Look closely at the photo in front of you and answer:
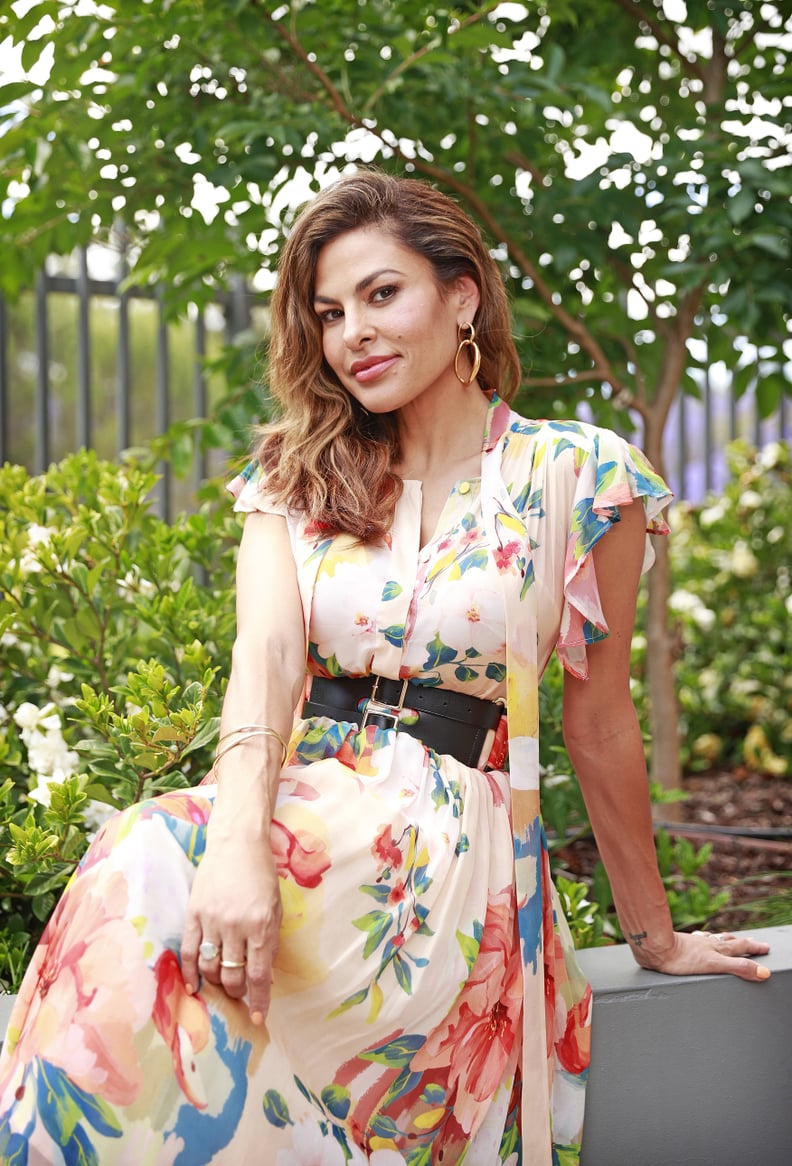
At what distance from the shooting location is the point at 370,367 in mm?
2061

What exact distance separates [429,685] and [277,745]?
0.29 m

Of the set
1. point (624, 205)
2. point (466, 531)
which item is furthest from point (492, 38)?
point (466, 531)

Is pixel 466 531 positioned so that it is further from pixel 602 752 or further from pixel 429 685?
pixel 602 752

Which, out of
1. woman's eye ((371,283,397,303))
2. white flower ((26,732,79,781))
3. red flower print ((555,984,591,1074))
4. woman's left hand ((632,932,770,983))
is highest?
woman's eye ((371,283,397,303))

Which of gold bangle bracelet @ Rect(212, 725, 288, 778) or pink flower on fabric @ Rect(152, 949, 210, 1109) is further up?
gold bangle bracelet @ Rect(212, 725, 288, 778)

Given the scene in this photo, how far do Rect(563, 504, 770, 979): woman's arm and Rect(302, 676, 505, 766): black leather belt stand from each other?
0.52 feet

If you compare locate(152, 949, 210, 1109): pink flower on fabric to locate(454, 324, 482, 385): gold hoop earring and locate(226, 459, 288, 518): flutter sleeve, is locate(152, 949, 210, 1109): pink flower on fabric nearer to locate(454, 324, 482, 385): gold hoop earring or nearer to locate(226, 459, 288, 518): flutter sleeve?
locate(226, 459, 288, 518): flutter sleeve

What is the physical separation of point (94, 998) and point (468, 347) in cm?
125

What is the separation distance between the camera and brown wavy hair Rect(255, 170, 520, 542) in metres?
2.05

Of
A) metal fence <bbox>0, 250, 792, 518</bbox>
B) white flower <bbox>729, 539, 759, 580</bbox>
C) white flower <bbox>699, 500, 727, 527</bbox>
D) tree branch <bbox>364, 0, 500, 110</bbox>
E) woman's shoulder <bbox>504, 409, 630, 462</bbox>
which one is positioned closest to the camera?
woman's shoulder <bbox>504, 409, 630, 462</bbox>

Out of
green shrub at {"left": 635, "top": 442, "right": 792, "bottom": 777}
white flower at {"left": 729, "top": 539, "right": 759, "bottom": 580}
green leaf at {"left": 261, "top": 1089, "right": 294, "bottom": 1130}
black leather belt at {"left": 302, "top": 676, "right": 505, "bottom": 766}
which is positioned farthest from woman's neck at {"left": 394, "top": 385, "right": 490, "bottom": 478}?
white flower at {"left": 729, "top": 539, "right": 759, "bottom": 580}

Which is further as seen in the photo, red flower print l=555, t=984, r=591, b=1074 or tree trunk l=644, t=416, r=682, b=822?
tree trunk l=644, t=416, r=682, b=822

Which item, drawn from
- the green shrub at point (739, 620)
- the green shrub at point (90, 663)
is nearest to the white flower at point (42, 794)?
the green shrub at point (90, 663)

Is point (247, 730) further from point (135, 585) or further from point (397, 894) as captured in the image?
point (135, 585)
